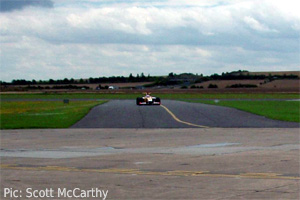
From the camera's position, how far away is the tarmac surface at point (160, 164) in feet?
45.5

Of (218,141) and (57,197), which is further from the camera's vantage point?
(218,141)

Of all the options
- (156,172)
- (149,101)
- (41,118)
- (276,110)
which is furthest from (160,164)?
(276,110)

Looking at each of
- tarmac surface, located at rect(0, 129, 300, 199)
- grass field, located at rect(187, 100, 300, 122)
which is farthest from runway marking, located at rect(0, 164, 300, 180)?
grass field, located at rect(187, 100, 300, 122)

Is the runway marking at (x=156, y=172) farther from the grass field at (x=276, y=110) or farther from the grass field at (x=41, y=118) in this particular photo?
the grass field at (x=276, y=110)

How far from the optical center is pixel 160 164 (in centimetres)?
1845

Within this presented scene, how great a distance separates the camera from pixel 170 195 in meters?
13.1

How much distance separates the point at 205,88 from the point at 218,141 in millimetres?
119869

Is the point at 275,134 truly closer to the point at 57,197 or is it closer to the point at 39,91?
the point at 57,197

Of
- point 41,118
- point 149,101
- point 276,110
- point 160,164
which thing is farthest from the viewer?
point 276,110

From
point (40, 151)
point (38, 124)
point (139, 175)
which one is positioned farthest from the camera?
point (38, 124)

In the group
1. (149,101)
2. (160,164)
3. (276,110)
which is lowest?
(276,110)

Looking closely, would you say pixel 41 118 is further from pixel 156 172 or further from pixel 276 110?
pixel 156 172

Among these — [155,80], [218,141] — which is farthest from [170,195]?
[155,80]

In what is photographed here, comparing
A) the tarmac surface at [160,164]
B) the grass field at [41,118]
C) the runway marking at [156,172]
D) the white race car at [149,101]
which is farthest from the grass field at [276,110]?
the runway marking at [156,172]
